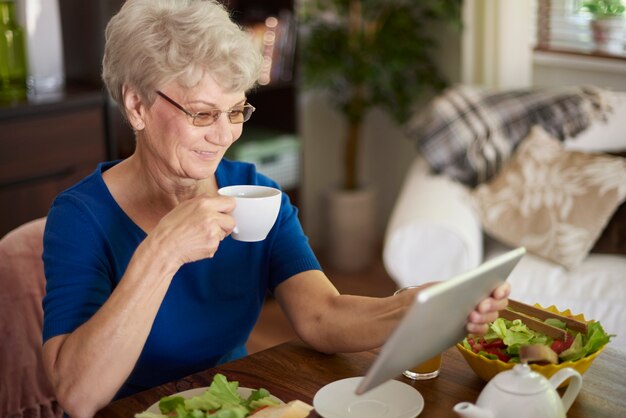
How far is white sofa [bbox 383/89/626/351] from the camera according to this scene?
246cm

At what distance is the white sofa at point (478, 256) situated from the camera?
2463 mm

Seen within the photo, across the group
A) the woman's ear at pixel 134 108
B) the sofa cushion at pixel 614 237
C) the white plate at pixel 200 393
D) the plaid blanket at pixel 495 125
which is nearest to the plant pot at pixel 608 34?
the plaid blanket at pixel 495 125

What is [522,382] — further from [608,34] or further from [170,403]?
[608,34]

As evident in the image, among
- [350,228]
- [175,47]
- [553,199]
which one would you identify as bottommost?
[350,228]

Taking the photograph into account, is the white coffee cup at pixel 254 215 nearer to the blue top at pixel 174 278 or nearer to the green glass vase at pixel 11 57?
the blue top at pixel 174 278

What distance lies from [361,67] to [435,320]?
2638mm

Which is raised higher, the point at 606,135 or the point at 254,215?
the point at 254,215

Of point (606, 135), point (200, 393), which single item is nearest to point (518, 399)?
point (200, 393)

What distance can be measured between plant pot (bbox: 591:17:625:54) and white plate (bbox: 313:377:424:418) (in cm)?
242

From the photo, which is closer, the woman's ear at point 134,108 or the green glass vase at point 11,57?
the woman's ear at point 134,108

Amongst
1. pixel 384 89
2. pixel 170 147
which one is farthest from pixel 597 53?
pixel 170 147

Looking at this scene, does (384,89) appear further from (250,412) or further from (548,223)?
(250,412)

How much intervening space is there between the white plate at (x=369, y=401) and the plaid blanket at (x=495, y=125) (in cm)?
176

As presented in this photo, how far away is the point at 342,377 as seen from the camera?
1.38 m
